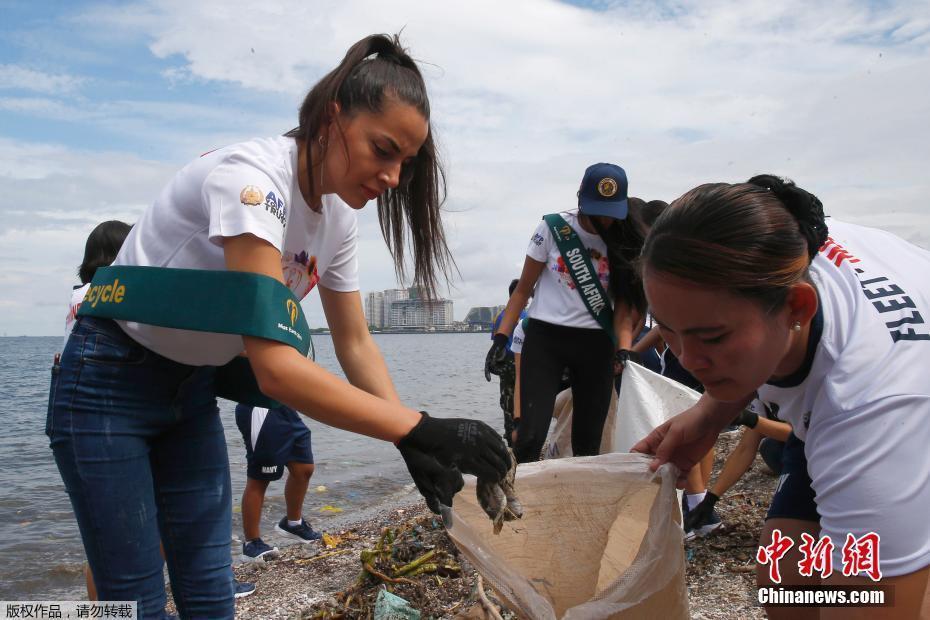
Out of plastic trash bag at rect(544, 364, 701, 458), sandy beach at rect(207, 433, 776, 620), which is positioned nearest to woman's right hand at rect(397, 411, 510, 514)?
sandy beach at rect(207, 433, 776, 620)

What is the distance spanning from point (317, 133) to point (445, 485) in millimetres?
878

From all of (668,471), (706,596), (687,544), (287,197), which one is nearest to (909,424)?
(668,471)

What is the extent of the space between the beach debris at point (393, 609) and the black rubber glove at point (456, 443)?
143 centimetres

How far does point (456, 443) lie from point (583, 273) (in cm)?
250

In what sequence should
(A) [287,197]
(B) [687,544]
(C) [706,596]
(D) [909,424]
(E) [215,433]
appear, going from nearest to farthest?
(D) [909,424] → (A) [287,197] → (E) [215,433] → (C) [706,596] → (B) [687,544]

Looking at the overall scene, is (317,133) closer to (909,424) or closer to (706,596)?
(909,424)

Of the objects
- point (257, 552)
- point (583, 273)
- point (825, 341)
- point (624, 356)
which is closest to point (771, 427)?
point (624, 356)

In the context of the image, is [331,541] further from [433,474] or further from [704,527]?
[433,474]

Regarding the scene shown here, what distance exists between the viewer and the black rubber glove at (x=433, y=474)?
1540 mm

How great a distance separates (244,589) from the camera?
3.73 metres

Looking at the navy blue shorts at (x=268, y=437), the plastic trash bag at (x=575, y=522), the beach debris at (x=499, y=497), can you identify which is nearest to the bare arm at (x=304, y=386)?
the beach debris at (x=499, y=497)

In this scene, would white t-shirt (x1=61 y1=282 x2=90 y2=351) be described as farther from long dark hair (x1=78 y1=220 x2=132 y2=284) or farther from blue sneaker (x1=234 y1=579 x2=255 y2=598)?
blue sneaker (x1=234 y1=579 x2=255 y2=598)

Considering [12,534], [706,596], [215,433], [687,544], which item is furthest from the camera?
[12,534]

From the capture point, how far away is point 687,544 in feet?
11.6
